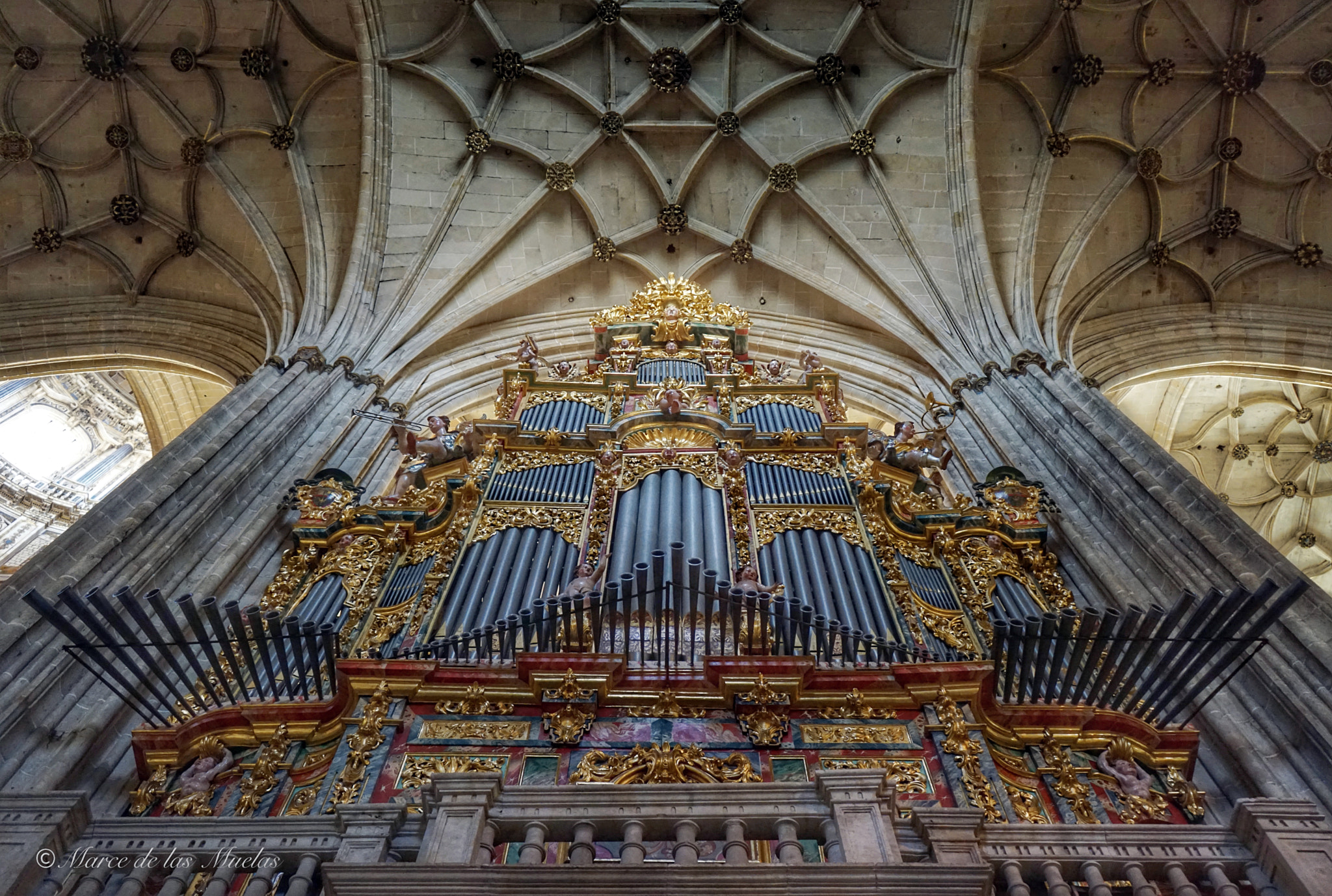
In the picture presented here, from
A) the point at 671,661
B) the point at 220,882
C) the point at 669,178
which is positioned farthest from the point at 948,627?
the point at 669,178

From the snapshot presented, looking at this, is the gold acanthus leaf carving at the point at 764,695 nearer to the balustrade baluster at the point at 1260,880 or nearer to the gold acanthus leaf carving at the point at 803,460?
the balustrade baluster at the point at 1260,880

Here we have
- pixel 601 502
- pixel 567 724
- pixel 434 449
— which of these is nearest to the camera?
pixel 567 724

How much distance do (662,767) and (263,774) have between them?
2.43m

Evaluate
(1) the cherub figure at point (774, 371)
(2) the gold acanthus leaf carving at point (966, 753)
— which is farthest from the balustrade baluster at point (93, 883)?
(1) the cherub figure at point (774, 371)

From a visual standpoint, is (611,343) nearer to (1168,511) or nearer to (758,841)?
(1168,511)

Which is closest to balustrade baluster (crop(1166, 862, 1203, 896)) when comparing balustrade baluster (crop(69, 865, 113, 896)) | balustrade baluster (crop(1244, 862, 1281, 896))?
balustrade baluster (crop(1244, 862, 1281, 896))

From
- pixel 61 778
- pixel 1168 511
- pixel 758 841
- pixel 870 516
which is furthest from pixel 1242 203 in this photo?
pixel 61 778

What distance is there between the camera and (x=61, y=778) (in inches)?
215

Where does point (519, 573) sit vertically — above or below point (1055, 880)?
above

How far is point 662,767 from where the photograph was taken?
5281 mm

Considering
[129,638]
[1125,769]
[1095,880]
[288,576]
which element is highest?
[288,576]

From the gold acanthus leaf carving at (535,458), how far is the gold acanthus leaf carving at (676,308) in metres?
4.46

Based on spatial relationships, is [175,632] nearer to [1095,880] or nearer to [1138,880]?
[1095,880]

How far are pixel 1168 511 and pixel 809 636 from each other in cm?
361
